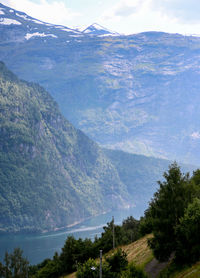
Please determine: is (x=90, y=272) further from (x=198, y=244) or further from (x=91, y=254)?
(x=91, y=254)

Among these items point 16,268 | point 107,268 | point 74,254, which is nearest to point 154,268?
point 107,268

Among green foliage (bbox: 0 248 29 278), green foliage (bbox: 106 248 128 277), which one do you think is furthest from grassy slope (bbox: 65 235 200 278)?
green foliage (bbox: 0 248 29 278)

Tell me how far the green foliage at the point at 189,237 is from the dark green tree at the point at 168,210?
1.19m

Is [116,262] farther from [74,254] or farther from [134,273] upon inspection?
[74,254]

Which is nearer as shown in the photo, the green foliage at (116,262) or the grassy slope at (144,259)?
the grassy slope at (144,259)

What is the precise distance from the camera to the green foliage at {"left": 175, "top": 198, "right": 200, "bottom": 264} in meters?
46.9

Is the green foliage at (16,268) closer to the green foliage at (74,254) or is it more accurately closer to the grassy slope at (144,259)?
the green foliage at (74,254)

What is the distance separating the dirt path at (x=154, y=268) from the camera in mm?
50725

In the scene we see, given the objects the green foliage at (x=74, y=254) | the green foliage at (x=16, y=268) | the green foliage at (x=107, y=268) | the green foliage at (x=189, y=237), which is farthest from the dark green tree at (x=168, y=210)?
the green foliage at (x=16, y=268)

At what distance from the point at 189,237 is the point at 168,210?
456 cm

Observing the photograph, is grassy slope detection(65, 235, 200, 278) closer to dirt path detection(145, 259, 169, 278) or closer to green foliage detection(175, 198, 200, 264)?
dirt path detection(145, 259, 169, 278)

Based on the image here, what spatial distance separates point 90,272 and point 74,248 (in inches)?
1260

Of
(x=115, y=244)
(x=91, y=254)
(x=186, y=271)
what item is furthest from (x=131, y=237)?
(x=186, y=271)

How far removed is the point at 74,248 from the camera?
8050 centimetres
